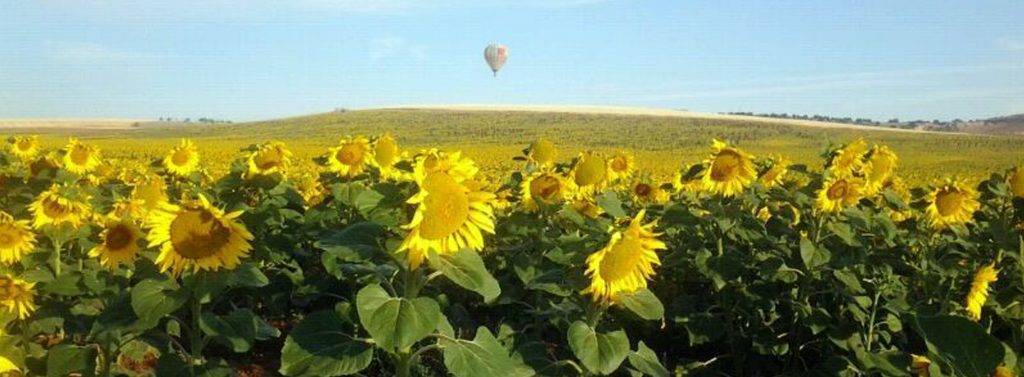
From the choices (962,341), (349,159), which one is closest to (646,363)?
(962,341)

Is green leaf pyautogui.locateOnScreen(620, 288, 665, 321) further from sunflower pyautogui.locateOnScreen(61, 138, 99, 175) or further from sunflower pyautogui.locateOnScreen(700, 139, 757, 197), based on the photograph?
sunflower pyautogui.locateOnScreen(61, 138, 99, 175)

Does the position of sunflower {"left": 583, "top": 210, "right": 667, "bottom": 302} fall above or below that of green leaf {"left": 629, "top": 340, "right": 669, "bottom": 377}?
above

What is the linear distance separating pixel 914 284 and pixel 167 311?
529 cm

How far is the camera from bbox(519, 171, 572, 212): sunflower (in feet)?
17.1

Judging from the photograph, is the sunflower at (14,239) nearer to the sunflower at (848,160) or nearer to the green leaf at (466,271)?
the green leaf at (466,271)

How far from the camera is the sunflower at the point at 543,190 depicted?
521 cm

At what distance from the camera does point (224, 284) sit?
2.64 meters

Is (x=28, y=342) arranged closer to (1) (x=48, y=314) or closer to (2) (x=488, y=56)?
(1) (x=48, y=314)

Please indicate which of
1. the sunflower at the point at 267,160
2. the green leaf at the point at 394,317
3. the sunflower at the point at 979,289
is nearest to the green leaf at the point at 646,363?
the green leaf at the point at 394,317

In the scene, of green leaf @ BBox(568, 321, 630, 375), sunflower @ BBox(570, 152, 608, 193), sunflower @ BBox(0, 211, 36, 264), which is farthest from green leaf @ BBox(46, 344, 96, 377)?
sunflower @ BBox(570, 152, 608, 193)

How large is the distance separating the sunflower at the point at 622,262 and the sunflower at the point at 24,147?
7.61m

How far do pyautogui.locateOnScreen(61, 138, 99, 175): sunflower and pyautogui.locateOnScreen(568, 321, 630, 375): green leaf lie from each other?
6.40 metres

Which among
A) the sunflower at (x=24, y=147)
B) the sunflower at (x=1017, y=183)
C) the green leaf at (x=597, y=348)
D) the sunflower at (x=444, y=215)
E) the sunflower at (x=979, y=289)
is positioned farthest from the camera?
the sunflower at (x=24, y=147)

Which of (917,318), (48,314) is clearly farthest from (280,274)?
(917,318)
